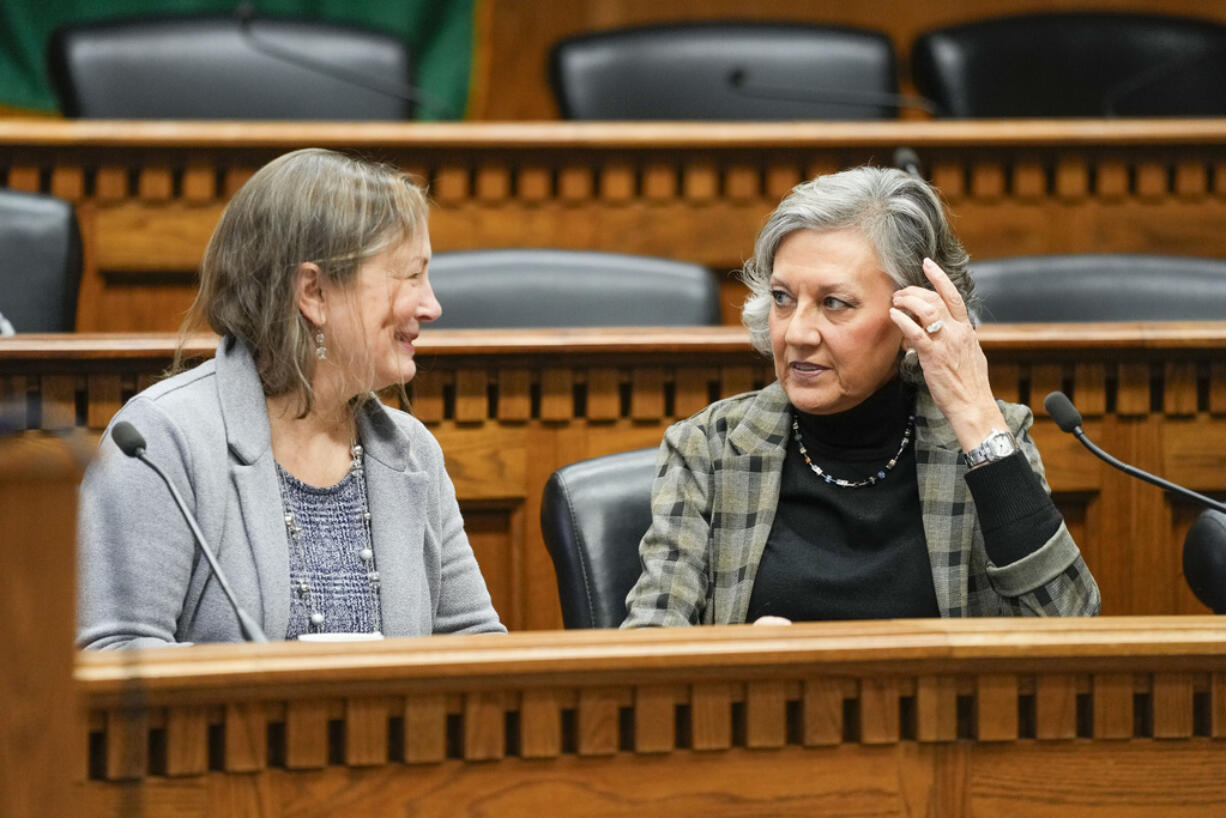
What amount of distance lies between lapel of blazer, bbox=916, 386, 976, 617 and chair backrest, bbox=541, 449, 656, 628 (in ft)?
0.61

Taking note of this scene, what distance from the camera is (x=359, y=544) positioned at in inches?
38.6

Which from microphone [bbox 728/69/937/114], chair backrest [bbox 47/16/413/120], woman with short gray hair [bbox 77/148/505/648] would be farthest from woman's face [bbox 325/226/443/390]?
microphone [bbox 728/69/937/114]

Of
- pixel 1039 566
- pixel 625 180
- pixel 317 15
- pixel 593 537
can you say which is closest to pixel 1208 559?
pixel 1039 566

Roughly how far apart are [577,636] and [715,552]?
37 cm

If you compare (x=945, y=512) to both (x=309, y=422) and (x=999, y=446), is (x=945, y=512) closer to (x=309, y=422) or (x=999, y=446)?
(x=999, y=446)

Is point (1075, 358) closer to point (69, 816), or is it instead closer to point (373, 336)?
point (373, 336)

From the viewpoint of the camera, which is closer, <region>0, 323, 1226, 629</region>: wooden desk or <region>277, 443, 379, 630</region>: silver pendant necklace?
<region>277, 443, 379, 630</region>: silver pendant necklace

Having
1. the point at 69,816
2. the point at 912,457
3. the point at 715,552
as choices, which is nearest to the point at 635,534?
the point at 715,552

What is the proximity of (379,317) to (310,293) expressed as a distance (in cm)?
5

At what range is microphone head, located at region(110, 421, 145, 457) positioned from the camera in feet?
2.66

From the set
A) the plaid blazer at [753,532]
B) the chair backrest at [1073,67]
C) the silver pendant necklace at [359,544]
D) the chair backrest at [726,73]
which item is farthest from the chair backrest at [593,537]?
the chair backrest at [1073,67]

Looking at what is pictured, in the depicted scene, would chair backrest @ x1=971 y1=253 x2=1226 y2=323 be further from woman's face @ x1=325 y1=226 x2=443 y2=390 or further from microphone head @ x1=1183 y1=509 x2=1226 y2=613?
woman's face @ x1=325 y1=226 x2=443 y2=390

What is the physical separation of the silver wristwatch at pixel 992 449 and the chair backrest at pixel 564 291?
1.40 feet

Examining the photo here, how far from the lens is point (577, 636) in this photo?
660 mm
